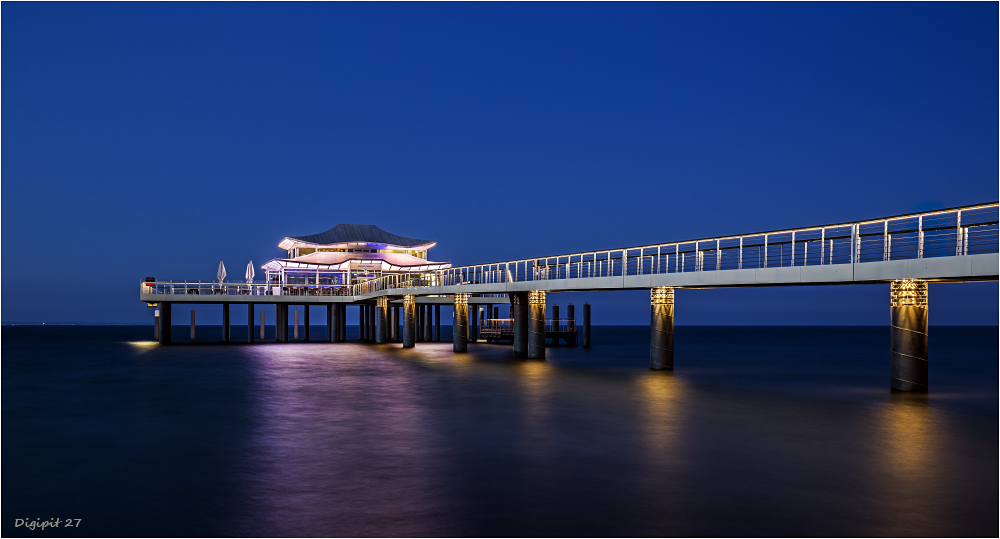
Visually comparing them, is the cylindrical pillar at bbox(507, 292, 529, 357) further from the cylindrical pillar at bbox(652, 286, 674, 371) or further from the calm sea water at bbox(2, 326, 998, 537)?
the calm sea water at bbox(2, 326, 998, 537)

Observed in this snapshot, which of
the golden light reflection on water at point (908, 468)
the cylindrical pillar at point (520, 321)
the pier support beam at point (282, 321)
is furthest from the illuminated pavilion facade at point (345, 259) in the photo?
the golden light reflection on water at point (908, 468)

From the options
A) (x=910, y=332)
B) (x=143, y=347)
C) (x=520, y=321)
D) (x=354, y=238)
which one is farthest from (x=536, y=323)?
(x=354, y=238)

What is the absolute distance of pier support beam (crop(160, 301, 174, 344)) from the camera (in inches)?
2085

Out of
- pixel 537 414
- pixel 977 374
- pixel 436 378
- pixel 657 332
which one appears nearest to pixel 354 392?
pixel 436 378

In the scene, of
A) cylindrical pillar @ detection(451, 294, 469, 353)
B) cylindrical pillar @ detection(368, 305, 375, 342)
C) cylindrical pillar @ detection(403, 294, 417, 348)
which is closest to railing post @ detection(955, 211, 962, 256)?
cylindrical pillar @ detection(451, 294, 469, 353)

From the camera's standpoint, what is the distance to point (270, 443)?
593 inches

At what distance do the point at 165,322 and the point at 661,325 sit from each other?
38.8 metres

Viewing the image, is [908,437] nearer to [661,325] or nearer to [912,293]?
[912,293]

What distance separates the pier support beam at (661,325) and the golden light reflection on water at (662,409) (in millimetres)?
1084

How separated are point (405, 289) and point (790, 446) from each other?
30920 millimetres

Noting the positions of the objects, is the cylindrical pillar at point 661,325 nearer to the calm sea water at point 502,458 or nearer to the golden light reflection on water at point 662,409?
the golden light reflection on water at point 662,409

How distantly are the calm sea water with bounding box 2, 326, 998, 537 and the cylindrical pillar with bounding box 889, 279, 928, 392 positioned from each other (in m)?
0.81

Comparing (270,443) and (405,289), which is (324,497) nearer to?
(270,443)

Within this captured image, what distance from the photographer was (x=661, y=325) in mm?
28094
